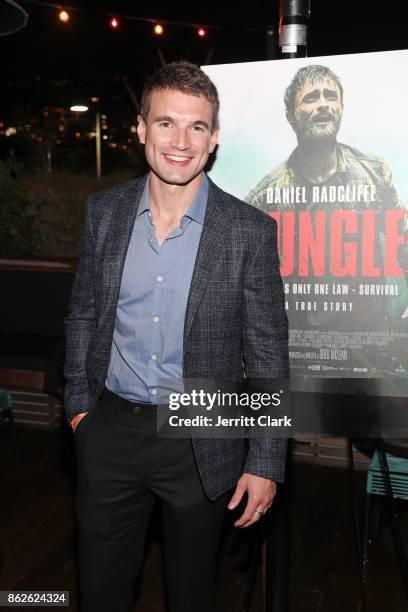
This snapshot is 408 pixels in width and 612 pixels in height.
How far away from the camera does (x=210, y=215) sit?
176 cm

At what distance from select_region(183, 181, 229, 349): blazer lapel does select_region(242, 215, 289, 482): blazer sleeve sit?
0.32ft

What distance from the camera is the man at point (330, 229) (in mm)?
1929

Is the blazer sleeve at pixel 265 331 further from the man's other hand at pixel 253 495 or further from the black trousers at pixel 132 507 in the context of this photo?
the black trousers at pixel 132 507

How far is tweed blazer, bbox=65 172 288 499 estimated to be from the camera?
1.71 meters

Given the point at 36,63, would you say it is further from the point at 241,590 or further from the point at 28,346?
the point at 241,590

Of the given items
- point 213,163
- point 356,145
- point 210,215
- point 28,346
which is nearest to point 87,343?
point 210,215

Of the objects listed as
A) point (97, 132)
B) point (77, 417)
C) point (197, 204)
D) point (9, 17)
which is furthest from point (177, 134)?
point (97, 132)

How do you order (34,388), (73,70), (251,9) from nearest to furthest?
(251,9), (34,388), (73,70)

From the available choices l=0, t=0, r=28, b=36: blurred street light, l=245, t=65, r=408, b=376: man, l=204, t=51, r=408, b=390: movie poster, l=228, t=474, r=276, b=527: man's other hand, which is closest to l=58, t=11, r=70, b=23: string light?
l=0, t=0, r=28, b=36: blurred street light

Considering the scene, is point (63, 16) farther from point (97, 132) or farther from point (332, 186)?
point (332, 186)

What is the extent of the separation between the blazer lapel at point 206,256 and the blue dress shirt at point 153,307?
0.04 metres

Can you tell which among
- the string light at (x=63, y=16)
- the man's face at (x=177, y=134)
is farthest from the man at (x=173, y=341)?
the string light at (x=63, y=16)

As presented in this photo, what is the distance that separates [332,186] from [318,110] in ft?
0.75

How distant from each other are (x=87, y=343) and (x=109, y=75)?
173 inches
